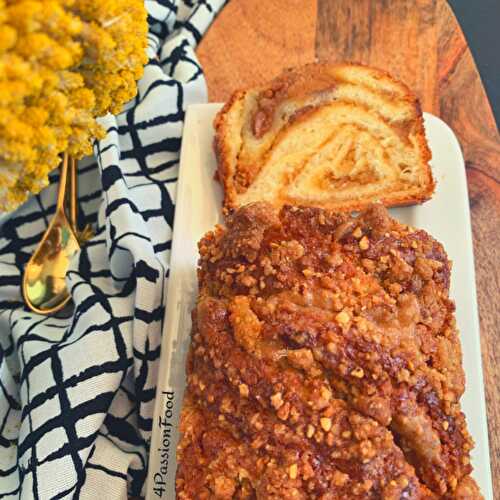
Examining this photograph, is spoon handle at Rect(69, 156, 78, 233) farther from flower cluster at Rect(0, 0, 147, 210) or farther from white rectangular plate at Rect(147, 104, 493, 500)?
flower cluster at Rect(0, 0, 147, 210)

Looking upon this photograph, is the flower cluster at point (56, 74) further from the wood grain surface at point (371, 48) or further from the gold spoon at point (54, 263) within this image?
the wood grain surface at point (371, 48)

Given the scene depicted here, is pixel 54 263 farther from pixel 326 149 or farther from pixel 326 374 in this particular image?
pixel 326 374

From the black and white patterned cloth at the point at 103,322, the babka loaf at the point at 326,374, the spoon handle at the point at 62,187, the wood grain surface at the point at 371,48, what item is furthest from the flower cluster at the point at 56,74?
the wood grain surface at the point at 371,48

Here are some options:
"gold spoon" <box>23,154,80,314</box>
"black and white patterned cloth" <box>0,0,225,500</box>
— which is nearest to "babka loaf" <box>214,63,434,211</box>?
"black and white patterned cloth" <box>0,0,225,500</box>

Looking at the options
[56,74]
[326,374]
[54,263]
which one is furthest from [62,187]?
[326,374]

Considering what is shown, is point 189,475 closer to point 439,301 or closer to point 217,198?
point 439,301

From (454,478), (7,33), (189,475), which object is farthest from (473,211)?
(7,33)

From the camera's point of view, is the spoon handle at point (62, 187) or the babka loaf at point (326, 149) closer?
the babka loaf at point (326, 149)
